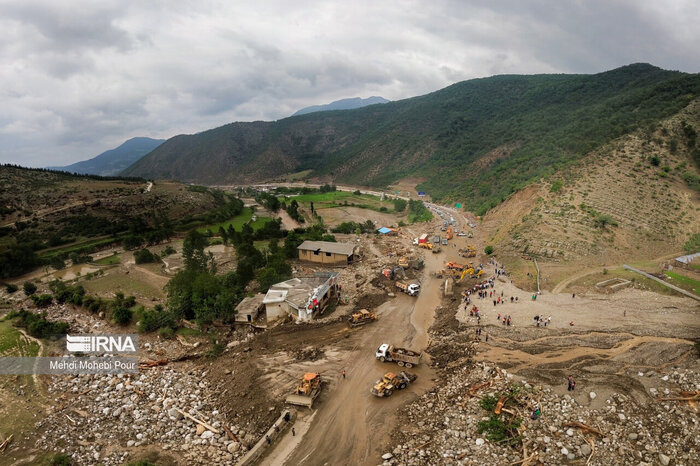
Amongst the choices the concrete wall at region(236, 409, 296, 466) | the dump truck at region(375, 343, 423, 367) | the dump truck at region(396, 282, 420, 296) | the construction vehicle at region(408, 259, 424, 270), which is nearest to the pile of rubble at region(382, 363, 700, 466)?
the dump truck at region(375, 343, 423, 367)

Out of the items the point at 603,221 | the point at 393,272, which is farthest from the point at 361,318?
the point at 603,221

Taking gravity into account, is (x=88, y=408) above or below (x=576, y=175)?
below

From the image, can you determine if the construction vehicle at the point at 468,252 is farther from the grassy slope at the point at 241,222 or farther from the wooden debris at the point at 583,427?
the grassy slope at the point at 241,222

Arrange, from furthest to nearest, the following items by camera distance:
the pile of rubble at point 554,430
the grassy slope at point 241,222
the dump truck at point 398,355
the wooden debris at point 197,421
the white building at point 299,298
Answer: the grassy slope at point 241,222 → the white building at point 299,298 → the dump truck at point 398,355 → the wooden debris at point 197,421 → the pile of rubble at point 554,430

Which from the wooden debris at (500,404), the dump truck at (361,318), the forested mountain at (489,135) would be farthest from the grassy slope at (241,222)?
the wooden debris at (500,404)

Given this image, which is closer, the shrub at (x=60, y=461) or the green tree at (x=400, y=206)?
the shrub at (x=60, y=461)

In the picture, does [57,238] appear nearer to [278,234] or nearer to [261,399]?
[278,234]

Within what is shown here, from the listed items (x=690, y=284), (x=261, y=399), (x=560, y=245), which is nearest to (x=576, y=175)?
(x=560, y=245)
